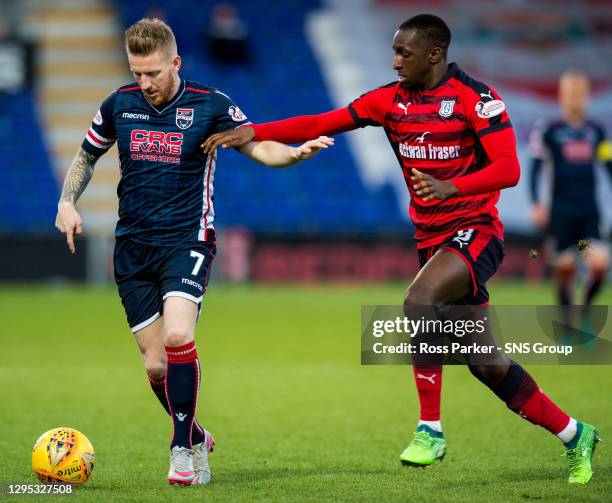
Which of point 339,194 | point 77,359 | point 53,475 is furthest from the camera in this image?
point 339,194

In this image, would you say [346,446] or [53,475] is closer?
[53,475]

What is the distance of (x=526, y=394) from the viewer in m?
5.32

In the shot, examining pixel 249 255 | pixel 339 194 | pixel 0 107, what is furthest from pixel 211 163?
pixel 0 107

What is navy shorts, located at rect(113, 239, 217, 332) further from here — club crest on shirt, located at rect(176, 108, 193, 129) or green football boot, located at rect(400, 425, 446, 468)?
green football boot, located at rect(400, 425, 446, 468)

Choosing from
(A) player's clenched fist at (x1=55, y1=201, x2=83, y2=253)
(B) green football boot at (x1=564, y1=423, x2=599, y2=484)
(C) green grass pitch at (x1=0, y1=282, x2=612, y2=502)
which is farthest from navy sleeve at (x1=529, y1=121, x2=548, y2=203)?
(A) player's clenched fist at (x1=55, y1=201, x2=83, y2=253)

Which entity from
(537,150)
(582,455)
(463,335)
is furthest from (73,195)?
(537,150)

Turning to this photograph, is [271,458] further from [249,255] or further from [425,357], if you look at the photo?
[249,255]

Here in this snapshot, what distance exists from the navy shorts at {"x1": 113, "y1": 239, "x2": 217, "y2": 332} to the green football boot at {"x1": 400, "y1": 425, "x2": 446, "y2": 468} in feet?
4.26

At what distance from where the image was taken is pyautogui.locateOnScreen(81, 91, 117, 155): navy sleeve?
18.4ft

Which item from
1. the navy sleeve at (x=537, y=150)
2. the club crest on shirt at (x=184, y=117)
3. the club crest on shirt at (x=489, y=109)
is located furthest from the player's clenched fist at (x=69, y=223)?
the navy sleeve at (x=537, y=150)

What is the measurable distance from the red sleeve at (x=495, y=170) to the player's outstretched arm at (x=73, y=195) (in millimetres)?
1844

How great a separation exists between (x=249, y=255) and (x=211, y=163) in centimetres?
1405

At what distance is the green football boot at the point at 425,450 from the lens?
18.2 feet

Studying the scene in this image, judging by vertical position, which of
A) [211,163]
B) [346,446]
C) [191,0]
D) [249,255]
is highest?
[191,0]
